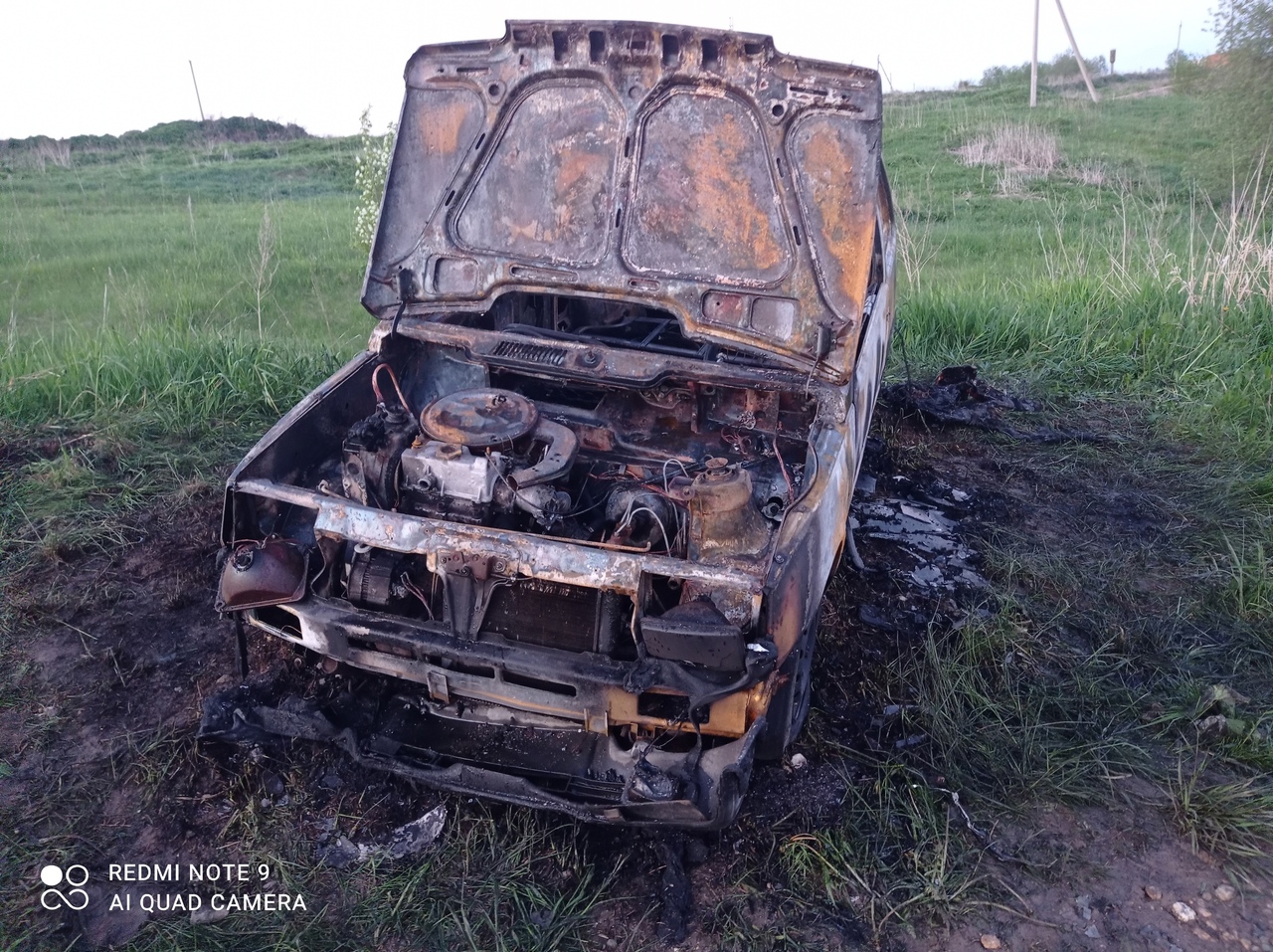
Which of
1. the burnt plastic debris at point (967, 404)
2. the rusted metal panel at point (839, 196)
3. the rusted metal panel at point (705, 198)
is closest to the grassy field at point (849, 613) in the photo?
the burnt plastic debris at point (967, 404)

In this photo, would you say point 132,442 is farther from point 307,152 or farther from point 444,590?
point 307,152

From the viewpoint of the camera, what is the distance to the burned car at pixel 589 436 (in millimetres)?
2658

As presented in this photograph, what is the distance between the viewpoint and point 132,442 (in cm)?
514

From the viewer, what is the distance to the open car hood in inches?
134

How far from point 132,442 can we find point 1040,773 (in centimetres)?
486

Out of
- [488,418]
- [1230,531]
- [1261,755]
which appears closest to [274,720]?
[488,418]

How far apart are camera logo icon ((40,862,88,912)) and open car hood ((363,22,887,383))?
224 cm

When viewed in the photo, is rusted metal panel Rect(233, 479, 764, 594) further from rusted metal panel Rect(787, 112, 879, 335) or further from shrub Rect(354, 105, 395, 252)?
shrub Rect(354, 105, 395, 252)

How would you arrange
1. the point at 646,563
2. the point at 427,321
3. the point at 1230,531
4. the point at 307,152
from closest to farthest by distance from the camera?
the point at 646,563 → the point at 427,321 → the point at 1230,531 → the point at 307,152

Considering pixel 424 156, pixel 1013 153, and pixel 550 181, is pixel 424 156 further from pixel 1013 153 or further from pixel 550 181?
pixel 1013 153

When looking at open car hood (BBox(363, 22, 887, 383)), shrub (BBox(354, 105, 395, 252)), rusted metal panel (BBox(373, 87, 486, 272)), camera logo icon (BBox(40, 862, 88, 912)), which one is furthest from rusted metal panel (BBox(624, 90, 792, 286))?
shrub (BBox(354, 105, 395, 252))

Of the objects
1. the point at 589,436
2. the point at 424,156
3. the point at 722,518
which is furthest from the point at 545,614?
the point at 424,156

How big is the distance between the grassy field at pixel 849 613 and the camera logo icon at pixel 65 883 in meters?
0.05

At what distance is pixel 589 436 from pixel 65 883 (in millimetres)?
2208
